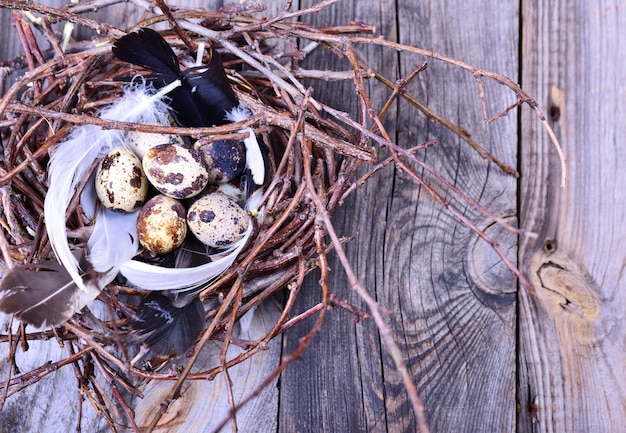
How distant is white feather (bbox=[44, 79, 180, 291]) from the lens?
2.43ft

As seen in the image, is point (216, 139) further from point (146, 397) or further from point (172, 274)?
point (146, 397)

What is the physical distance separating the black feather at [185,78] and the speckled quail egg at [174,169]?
6 centimetres

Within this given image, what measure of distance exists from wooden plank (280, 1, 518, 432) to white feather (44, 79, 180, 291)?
1.00 ft

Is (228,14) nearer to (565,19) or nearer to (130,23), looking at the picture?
(130,23)

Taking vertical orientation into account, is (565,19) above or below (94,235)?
above

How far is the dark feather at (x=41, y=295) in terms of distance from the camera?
2.09ft

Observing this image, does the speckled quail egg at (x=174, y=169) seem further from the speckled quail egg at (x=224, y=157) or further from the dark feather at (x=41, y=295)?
the dark feather at (x=41, y=295)

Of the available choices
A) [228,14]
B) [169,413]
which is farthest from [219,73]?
[169,413]

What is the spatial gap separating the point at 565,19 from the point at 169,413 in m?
0.93

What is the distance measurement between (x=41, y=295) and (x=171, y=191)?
0.69 feet

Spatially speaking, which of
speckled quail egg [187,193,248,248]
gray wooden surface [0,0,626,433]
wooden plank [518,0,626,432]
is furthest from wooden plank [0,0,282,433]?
wooden plank [518,0,626,432]

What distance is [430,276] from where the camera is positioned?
979mm

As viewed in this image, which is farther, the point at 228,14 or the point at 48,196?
the point at 228,14

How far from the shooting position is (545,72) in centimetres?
103
